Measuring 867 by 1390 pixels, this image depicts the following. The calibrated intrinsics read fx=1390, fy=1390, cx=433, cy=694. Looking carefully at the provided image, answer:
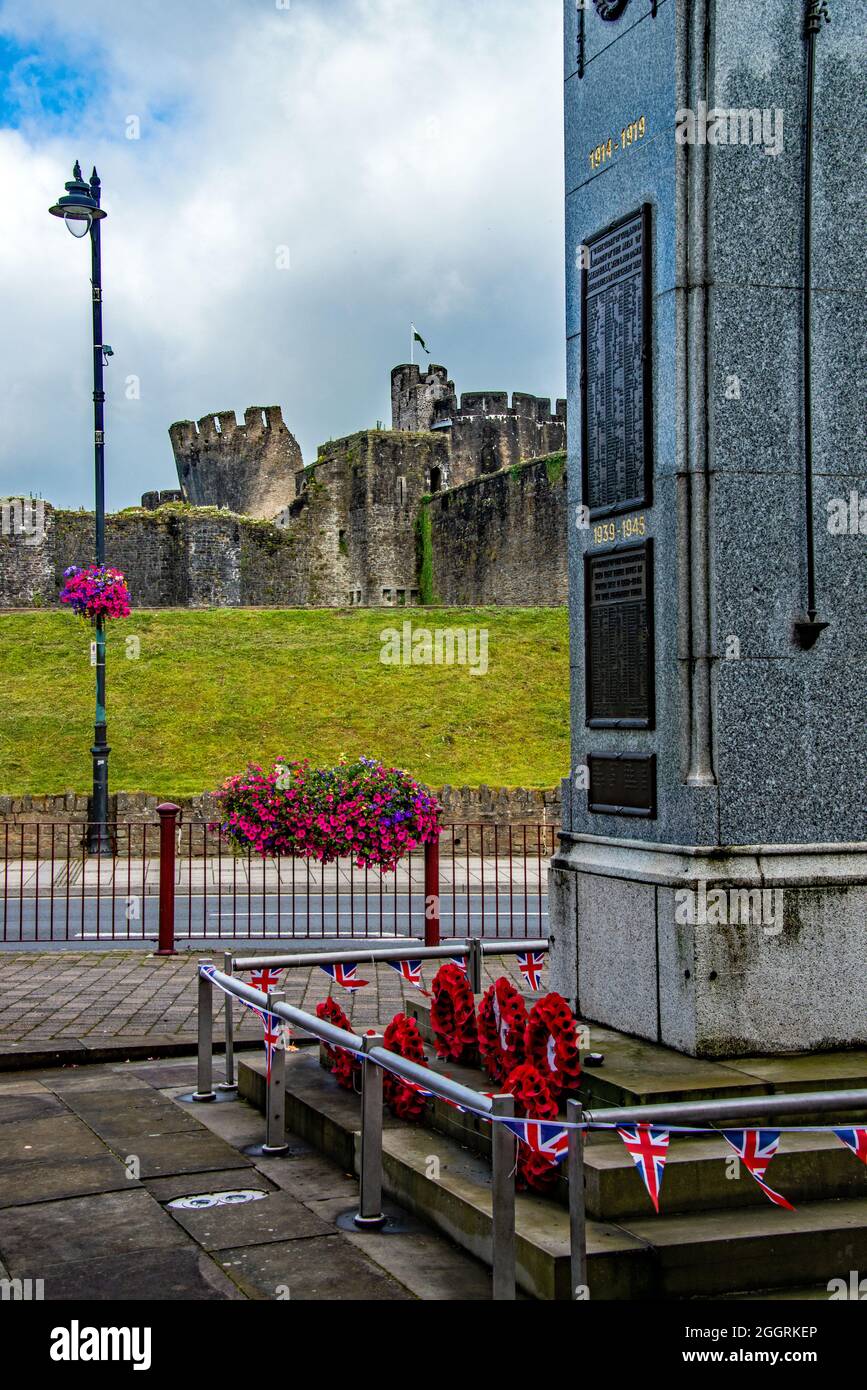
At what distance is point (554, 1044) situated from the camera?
5711 millimetres

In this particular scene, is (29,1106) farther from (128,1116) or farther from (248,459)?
(248,459)

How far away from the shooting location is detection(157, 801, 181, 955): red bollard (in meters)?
13.1

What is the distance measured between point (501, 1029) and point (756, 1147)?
69.7 inches

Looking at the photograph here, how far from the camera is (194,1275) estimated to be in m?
5.17

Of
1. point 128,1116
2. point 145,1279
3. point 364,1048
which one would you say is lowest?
point 128,1116

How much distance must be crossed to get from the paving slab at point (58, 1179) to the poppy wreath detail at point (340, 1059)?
4.23 ft

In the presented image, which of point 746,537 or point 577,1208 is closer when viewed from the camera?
point 577,1208

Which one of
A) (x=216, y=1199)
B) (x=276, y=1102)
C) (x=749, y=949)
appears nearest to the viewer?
(x=216, y=1199)

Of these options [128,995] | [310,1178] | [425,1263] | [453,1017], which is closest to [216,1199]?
[310,1178]

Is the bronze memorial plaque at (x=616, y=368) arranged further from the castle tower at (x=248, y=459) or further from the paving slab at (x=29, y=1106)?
the castle tower at (x=248, y=459)

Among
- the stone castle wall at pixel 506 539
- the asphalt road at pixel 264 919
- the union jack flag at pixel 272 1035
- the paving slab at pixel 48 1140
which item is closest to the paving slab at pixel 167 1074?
the paving slab at pixel 48 1140

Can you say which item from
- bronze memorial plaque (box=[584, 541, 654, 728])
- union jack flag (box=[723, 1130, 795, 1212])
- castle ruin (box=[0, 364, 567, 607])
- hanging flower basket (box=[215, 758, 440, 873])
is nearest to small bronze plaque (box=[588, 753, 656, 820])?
bronze memorial plaque (box=[584, 541, 654, 728])

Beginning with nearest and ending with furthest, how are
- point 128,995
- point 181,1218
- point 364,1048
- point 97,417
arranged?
point 364,1048 → point 181,1218 → point 128,995 → point 97,417

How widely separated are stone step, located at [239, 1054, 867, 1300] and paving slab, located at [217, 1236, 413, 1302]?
1.35 ft
